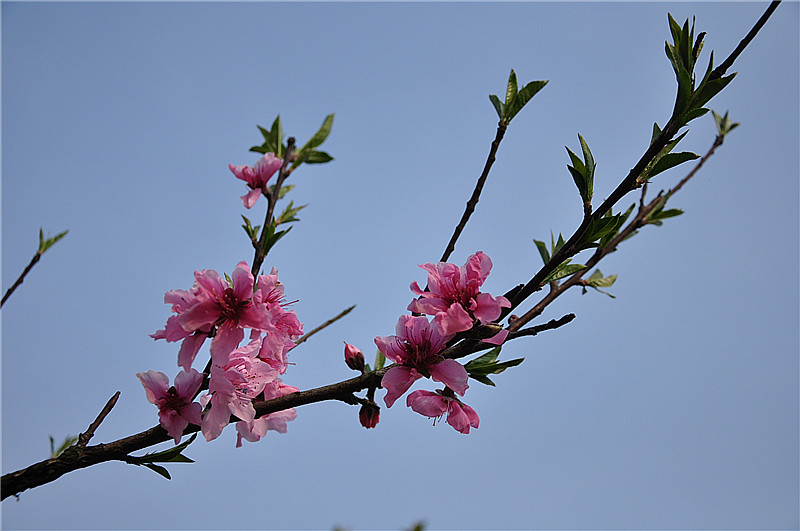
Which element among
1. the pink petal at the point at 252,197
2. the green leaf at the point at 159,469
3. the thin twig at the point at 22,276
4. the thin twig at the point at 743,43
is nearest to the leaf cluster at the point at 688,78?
the thin twig at the point at 743,43

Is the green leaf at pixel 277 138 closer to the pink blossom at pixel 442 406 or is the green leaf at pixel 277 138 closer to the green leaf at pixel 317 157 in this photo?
the green leaf at pixel 317 157

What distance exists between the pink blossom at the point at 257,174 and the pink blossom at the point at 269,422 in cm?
62

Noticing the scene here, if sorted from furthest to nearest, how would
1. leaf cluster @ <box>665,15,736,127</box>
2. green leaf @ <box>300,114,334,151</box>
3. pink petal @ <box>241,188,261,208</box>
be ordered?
pink petal @ <box>241,188,261,208</box> < green leaf @ <box>300,114,334,151</box> < leaf cluster @ <box>665,15,736,127</box>

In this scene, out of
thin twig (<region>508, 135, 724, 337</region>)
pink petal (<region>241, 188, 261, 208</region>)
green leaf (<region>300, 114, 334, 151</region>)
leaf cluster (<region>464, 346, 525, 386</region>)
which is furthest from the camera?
pink petal (<region>241, 188, 261, 208</region>)

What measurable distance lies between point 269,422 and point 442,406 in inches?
17.7

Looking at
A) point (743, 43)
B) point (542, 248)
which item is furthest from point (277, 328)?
point (743, 43)

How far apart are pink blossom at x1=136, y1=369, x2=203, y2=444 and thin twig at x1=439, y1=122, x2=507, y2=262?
0.65m

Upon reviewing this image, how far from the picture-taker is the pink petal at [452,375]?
4.07ft

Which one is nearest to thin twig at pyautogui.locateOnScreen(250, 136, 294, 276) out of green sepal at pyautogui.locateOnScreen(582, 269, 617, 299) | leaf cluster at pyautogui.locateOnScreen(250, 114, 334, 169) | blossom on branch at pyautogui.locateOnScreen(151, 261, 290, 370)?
leaf cluster at pyautogui.locateOnScreen(250, 114, 334, 169)

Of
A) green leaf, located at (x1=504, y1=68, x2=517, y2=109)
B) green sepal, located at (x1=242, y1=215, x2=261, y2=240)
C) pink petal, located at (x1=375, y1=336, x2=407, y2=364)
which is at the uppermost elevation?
green leaf, located at (x1=504, y1=68, x2=517, y2=109)

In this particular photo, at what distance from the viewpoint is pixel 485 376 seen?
1359 mm

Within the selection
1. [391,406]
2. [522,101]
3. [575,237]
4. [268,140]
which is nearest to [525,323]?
[575,237]

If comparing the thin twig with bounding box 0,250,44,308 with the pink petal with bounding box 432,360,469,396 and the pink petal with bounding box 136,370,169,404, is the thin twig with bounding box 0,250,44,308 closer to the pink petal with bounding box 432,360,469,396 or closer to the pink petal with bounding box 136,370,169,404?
the pink petal with bounding box 136,370,169,404

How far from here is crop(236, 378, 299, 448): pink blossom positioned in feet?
4.58
